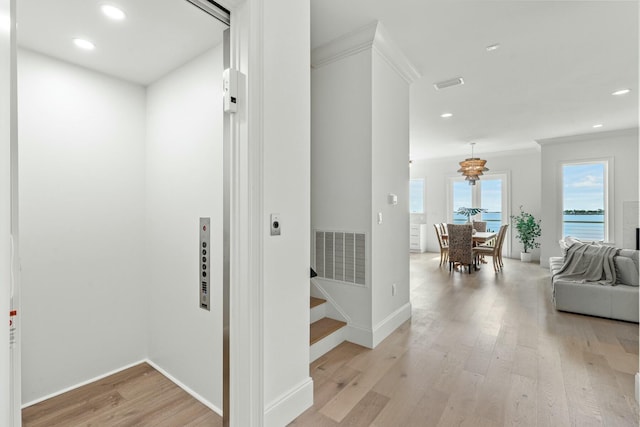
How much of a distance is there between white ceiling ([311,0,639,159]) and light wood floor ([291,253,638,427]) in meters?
2.90

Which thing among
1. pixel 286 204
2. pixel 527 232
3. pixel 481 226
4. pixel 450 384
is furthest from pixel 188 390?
pixel 527 232

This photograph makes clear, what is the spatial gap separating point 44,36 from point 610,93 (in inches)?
243

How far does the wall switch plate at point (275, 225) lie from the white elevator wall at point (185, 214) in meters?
0.45

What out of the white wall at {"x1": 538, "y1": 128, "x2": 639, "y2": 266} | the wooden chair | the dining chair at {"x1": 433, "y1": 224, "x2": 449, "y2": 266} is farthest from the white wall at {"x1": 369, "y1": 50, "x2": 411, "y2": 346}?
the white wall at {"x1": 538, "y1": 128, "x2": 639, "y2": 266}

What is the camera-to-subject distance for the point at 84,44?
1.93 metres

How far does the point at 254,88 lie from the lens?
151 cm

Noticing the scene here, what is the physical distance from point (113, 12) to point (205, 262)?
5.01 ft

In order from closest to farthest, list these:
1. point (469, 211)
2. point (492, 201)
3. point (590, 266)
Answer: point (590, 266)
point (492, 201)
point (469, 211)

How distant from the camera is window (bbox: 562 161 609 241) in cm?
618

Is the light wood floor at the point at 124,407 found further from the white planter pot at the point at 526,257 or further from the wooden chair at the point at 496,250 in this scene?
the white planter pot at the point at 526,257

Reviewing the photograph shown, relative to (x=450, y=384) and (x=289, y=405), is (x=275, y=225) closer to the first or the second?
(x=289, y=405)

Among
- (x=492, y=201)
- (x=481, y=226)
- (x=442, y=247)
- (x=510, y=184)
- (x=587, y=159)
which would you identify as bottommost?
(x=442, y=247)

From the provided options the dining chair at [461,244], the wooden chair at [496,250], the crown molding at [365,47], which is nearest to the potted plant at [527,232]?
the wooden chair at [496,250]

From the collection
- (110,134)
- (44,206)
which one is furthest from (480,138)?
(44,206)
